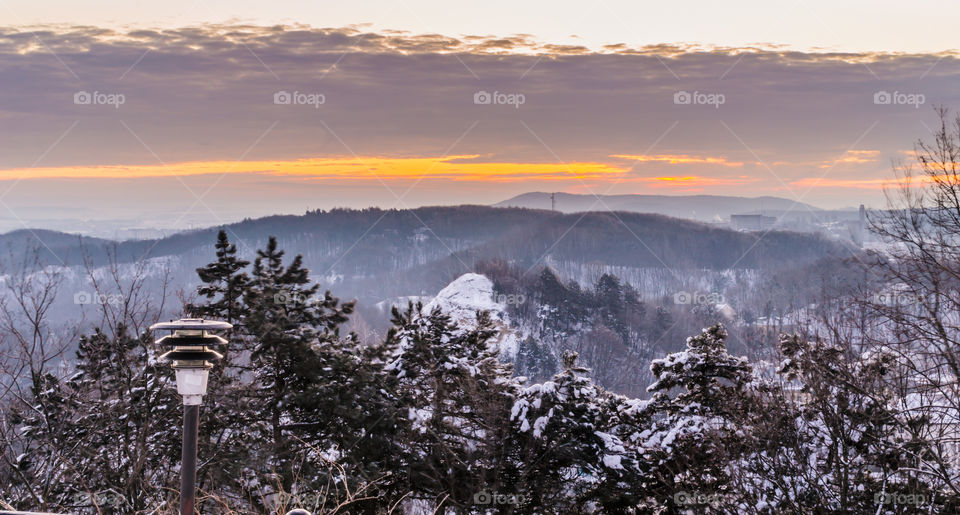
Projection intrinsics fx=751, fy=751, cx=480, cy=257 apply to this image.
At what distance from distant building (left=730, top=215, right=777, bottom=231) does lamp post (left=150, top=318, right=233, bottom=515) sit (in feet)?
614

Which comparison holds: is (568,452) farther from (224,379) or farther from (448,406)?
(224,379)

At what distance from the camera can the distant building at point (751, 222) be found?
602 feet

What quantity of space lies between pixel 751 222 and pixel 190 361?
7825 inches

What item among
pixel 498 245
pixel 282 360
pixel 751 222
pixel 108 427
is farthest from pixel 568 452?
pixel 751 222

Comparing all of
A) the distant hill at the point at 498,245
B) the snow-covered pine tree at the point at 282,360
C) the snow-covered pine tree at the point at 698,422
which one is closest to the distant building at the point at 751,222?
the distant hill at the point at 498,245

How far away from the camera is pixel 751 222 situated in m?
190

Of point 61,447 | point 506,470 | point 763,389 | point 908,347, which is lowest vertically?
point 506,470

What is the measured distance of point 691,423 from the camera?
50.8 feet

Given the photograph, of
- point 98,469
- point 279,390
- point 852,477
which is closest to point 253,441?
point 279,390

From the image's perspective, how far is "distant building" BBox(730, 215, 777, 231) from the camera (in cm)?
18346

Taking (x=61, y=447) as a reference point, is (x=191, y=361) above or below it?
above

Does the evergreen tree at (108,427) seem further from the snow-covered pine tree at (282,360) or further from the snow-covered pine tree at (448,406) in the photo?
the snow-covered pine tree at (448,406)

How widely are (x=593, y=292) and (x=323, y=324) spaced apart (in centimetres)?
8607

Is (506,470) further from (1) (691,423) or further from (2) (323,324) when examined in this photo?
(2) (323,324)
